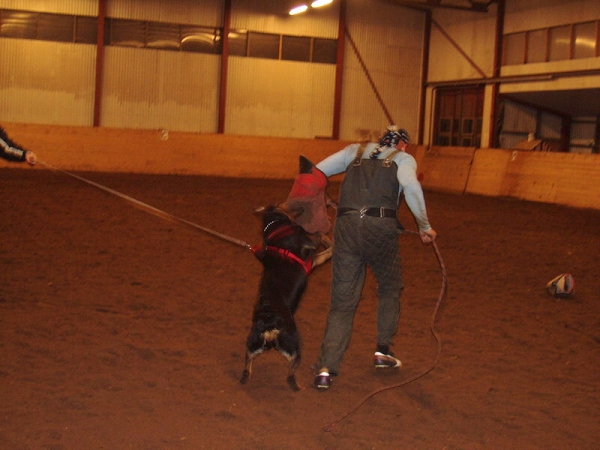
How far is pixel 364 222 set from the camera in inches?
214

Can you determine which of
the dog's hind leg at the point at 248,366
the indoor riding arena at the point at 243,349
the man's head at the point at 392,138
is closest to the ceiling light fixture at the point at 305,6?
the indoor riding arena at the point at 243,349

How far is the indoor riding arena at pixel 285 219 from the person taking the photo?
5.03 m

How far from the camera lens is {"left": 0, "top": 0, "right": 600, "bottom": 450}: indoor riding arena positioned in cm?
503

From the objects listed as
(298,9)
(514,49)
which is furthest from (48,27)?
(514,49)

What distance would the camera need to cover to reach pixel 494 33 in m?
26.5

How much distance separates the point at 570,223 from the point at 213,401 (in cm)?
1125

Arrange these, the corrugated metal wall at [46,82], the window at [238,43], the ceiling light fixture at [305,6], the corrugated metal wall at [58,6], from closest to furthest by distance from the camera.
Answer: the corrugated metal wall at [58,6], the corrugated metal wall at [46,82], the ceiling light fixture at [305,6], the window at [238,43]

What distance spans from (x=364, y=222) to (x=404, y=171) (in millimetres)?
463

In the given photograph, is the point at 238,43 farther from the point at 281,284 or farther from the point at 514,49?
the point at 281,284

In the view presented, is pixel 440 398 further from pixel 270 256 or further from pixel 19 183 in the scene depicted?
pixel 19 183

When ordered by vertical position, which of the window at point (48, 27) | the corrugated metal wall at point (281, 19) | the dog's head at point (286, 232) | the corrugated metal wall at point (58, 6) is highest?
the corrugated metal wall at point (281, 19)

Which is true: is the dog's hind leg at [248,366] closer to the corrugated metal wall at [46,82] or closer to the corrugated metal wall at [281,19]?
the corrugated metal wall at [46,82]

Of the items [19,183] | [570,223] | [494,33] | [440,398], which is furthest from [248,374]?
[494,33]

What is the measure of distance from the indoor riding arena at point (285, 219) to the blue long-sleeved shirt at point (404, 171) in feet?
0.09
